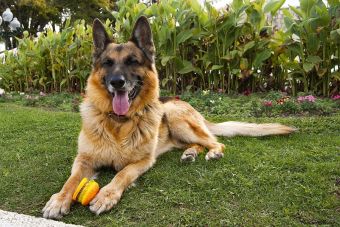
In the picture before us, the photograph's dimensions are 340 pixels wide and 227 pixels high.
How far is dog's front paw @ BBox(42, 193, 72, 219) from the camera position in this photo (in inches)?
117

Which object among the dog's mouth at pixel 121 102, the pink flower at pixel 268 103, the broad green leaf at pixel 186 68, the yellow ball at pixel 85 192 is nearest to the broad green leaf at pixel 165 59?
the broad green leaf at pixel 186 68

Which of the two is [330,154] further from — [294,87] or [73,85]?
[73,85]

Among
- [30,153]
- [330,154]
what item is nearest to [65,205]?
[30,153]

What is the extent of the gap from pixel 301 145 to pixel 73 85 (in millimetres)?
6824

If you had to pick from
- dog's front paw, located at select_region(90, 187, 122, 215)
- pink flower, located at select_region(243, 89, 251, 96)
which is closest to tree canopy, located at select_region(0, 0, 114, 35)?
pink flower, located at select_region(243, 89, 251, 96)

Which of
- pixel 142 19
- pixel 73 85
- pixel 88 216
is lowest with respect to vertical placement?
pixel 88 216

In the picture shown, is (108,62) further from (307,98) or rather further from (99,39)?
(307,98)

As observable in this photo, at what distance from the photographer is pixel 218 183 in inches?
136

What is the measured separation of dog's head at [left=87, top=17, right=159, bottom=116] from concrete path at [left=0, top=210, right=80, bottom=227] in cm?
127

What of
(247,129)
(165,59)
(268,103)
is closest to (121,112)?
(247,129)

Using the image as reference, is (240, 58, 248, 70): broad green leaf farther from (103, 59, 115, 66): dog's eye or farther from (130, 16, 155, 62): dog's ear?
A: (103, 59, 115, 66): dog's eye

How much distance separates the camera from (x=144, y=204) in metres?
3.13

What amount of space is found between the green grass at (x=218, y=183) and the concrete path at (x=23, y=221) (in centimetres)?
20

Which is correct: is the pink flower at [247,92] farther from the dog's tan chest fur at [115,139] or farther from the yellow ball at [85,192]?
the yellow ball at [85,192]
